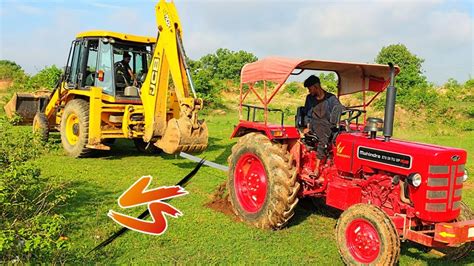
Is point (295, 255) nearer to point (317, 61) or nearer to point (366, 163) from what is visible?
point (366, 163)

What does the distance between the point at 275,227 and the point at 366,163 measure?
4.44 feet

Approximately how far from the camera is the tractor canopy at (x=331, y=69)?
534 cm

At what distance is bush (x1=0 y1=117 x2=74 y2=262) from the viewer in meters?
3.72

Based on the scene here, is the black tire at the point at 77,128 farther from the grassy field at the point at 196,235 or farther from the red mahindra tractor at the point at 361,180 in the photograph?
the red mahindra tractor at the point at 361,180

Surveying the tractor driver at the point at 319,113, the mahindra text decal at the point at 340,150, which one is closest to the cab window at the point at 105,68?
the tractor driver at the point at 319,113

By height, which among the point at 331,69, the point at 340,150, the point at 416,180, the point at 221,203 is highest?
the point at 331,69

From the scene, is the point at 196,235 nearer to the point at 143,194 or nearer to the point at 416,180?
the point at 143,194

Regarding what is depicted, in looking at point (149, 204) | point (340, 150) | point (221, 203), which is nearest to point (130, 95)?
point (149, 204)

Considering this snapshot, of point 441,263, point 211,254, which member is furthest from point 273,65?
point 441,263

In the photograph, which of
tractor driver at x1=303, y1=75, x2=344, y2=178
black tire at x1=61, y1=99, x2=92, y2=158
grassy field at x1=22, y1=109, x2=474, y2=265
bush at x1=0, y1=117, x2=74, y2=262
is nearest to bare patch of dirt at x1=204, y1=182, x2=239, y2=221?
grassy field at x1=22, y1=109, x2=474, y2=265

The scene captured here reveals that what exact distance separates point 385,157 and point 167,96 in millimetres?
5771

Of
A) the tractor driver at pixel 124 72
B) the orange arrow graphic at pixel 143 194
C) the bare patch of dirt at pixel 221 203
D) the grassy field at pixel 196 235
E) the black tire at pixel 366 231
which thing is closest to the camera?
the black tire at pixel 366 231

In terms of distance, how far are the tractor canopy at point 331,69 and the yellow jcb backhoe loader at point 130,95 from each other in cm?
281

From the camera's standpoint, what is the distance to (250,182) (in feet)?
20.0
